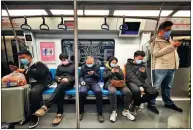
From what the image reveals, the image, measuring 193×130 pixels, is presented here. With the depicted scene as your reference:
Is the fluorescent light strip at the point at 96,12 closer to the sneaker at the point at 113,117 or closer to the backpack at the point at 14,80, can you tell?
the backpack at the point at 14,80

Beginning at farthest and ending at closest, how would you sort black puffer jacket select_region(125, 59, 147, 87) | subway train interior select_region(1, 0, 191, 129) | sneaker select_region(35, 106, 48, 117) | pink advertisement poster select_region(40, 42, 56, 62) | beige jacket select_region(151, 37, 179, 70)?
pink advertisement poster select_region(40, 42, 56, 62) → black puffer jacket select_region(125, 59, 147, 87) → beige jacket select_region(151, 37, 179, 70) → subway train interior select_region(1, 0, 191, 129) → sneaker select_region(35, 106, 48, 117)

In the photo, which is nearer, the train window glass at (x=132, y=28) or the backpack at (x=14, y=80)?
the backpack at (x=14, y=80)

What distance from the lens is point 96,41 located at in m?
3.28

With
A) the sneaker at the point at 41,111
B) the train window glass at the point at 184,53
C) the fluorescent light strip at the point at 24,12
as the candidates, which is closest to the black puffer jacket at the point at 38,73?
the sneaker at the point at 41,111

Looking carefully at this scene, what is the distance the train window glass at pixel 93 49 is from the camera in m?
3.21

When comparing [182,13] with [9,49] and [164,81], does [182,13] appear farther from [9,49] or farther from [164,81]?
[9,49]

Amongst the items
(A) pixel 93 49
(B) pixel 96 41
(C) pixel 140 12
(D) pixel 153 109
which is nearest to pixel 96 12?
→ (B) pixel 96 41

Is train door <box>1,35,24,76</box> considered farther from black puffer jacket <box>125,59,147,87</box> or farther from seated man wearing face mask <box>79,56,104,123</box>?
black puffer jacket <box>125,59,147,87</box>

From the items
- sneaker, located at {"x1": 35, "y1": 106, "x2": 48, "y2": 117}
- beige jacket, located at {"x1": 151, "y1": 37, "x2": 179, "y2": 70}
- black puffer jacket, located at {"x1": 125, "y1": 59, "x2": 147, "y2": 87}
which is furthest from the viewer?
black puffer jacket, located at {"x1": 125, "y1": 59, "x2": 147, "y2": 87}

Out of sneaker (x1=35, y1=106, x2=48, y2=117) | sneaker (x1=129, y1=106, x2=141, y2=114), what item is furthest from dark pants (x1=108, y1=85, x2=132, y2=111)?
sneaker (x1=35, y1=106, x2=48, y2=117)

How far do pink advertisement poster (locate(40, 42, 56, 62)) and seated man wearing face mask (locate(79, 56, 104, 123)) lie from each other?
2.38 ft

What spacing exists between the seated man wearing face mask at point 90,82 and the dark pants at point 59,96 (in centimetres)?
26

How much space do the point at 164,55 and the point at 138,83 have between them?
0.65 meters

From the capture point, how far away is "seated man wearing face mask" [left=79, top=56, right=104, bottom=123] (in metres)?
2.71
